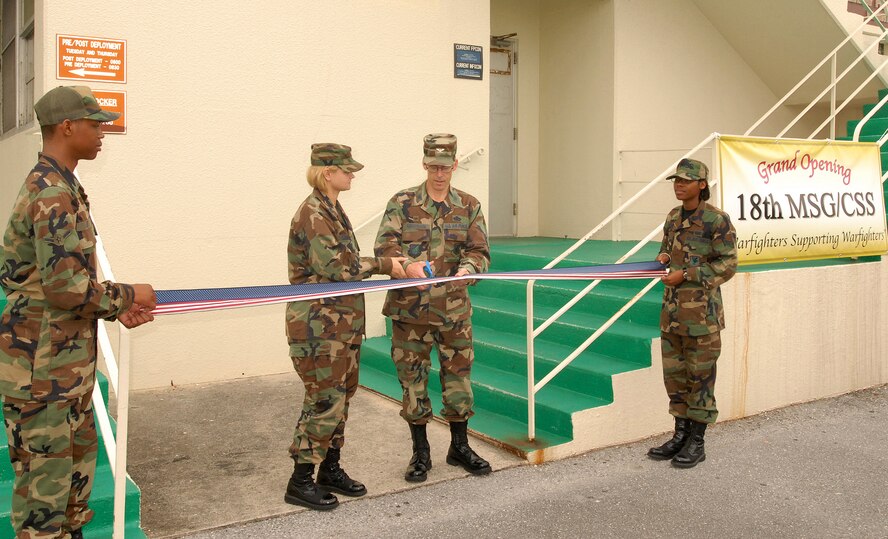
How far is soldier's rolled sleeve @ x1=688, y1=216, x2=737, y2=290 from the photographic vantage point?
190 inches

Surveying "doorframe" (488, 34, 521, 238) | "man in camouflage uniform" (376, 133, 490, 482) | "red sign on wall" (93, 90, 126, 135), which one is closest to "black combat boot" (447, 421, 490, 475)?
"man in camouflage uniform" (376, 133, 490, 482)

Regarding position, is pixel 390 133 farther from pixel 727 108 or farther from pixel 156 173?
pixel 727 108

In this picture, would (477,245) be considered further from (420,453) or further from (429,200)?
(420,453)

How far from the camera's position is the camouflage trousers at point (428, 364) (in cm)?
459

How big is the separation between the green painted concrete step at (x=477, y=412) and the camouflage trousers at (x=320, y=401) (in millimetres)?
1300

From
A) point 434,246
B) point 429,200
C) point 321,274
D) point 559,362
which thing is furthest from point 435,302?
point 559,362

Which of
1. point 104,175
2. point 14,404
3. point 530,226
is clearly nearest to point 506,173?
point 530,226

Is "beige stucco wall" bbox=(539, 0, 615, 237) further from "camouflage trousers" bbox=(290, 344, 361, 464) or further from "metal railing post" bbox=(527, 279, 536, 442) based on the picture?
"camouflage trousers" bbox=(290, 344, 361, 464)

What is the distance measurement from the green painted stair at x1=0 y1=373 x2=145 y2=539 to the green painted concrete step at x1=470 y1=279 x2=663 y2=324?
3597 mm

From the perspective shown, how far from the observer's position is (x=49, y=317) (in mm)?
2916

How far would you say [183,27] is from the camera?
6.29 metres

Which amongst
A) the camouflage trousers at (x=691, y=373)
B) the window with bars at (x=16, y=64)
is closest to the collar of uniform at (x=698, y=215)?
the camouflage trousers at (x=691, y=373)

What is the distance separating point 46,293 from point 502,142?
7195 mm

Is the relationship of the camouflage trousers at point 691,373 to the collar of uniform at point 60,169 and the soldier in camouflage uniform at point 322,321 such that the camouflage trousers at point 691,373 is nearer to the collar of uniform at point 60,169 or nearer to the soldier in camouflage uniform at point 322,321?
the soldier in camouflage uniform at point 322,321
